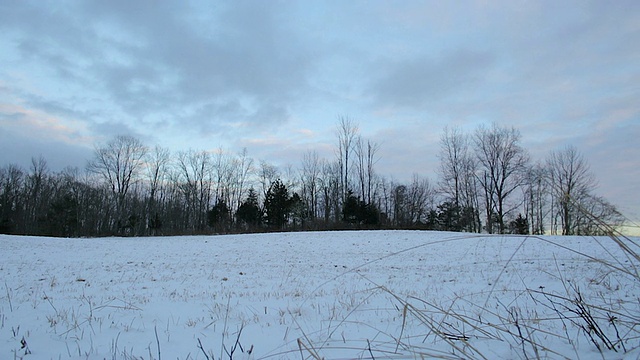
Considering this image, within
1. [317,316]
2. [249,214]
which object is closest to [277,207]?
[249,214]

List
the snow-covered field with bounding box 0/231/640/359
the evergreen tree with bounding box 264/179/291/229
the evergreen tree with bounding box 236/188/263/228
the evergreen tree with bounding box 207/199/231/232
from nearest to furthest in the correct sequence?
the snow-covered field with bounding box 0/231/640/359, the evergreen tree with bounding box 264/179/291/229, the evergreen tree with bounding box 236/188/263/228, the evergreen tree with bounding box 207/199/231/232

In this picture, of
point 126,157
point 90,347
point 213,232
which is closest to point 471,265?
point 90,347

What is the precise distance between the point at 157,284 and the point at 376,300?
5.22m

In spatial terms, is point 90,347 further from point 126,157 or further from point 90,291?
point 126,157

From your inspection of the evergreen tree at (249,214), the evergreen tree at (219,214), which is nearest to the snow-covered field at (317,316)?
the evergreen tree at (249,214)

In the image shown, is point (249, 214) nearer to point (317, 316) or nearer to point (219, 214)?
point (219, 214)

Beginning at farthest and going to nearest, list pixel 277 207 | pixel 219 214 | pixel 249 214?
pixel 219 214 < pixel 249 214 < pixel 277 207

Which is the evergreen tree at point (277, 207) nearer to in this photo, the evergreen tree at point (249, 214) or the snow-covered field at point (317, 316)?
the evergreen tree at point (249, 214)

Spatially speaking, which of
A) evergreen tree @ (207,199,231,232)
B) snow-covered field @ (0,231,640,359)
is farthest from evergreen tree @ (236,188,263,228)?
snow-covered field @ (0,231,640,359)

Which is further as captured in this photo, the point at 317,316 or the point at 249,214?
the point at 249,214

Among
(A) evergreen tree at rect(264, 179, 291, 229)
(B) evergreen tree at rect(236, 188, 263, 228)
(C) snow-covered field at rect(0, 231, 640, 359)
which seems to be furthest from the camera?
(B) evergreen tree at rect(236, 188, 263, 228)

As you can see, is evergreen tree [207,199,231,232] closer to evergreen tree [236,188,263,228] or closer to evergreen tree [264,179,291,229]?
evergreen tree [236,188,263,228]

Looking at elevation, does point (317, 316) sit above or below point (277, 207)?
below

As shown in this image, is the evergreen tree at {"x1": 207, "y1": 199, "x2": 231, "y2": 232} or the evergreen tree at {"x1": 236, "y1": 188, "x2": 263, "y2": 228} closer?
the evergreen tree at {"x1": 236, "y1": 188, "x2": 263, "y2": 228}
